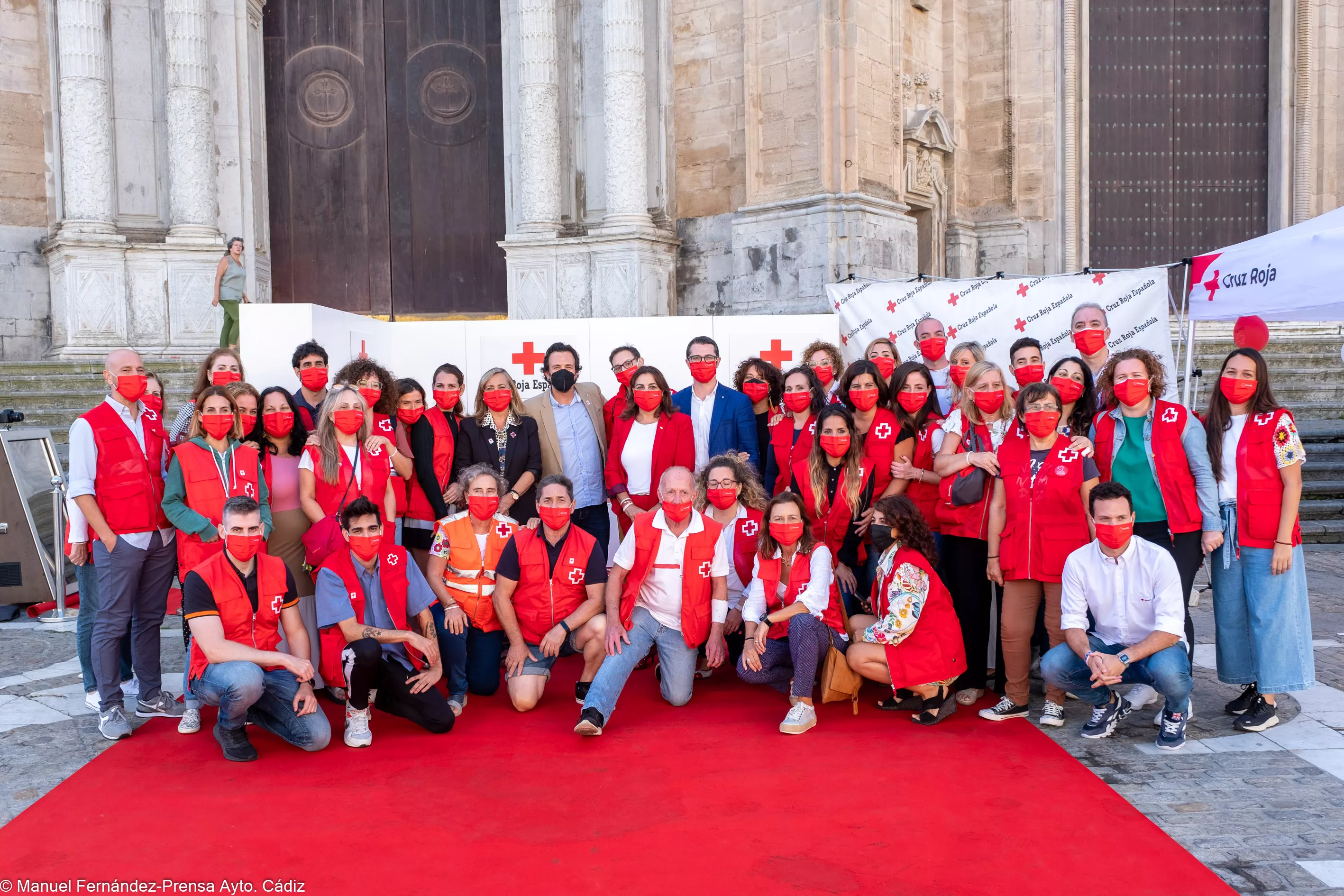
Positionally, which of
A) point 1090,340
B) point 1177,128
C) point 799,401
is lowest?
point 799,401

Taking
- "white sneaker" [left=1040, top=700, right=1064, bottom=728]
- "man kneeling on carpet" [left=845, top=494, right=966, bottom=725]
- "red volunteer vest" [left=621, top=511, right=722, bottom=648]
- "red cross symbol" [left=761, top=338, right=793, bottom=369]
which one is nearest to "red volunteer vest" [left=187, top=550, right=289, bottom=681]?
"red volunteer vest" [left=621, top=511, right=722, bottom=648]

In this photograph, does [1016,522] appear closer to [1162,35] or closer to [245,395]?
[245,395]

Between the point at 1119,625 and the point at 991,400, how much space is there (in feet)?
4.53

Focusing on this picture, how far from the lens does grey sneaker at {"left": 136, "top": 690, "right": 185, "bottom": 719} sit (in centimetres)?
580

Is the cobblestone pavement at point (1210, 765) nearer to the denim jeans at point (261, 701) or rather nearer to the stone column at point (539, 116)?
the denim jeans at point (261, 701)

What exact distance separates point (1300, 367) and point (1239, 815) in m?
11.9

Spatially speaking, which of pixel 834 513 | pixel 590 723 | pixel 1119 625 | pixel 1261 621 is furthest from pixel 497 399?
pixel 1261 621

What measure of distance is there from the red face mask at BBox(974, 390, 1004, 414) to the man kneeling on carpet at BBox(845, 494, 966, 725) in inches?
28.9

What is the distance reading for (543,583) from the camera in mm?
6125

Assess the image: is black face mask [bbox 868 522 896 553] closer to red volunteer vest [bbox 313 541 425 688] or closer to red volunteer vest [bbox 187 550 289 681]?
red volunteer vest [bbox 313 541 425 688]

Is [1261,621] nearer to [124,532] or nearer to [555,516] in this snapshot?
[555,516]

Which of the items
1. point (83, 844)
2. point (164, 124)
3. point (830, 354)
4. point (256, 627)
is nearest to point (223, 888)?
point (83, 844)

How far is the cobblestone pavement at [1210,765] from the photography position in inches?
156

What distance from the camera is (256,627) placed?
5328 millimetres
